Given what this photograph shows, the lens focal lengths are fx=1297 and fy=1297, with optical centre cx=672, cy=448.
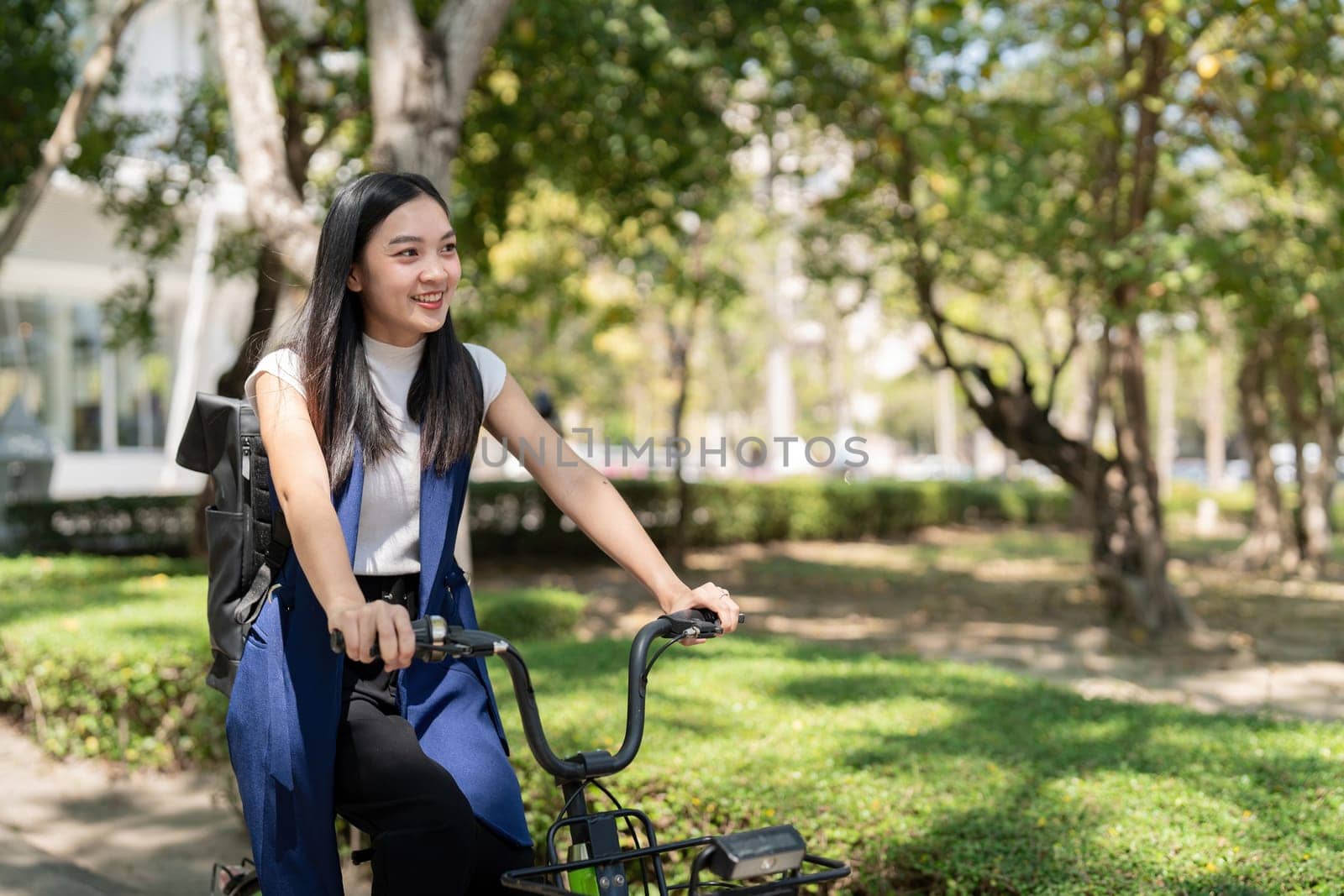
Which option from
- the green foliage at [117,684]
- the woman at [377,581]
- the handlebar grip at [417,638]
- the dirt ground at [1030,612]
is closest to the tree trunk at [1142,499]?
the dirt ground at [1030,612]

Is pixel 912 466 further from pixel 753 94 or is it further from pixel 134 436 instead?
pixel 753 94

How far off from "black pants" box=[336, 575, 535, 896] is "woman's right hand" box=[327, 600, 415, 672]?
0.30 meters

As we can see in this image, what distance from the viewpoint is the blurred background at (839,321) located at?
4102mm

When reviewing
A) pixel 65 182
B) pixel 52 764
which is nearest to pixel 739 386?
pixel 65 182

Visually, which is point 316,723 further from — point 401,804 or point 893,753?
point 893,753

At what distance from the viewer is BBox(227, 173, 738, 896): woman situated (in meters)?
2.12

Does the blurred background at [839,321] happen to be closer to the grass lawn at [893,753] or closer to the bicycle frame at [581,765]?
the grass lawn at [893,753]

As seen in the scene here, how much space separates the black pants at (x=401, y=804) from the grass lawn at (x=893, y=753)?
161 centimetres

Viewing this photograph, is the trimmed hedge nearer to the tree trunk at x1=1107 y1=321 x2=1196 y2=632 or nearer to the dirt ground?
the dirt ground

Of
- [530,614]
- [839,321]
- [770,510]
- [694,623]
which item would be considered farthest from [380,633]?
[770,510]

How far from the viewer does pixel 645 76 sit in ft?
31.2

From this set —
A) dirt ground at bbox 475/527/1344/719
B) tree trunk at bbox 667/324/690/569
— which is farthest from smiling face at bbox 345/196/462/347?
tree trunk at bbox 667/324/690/569

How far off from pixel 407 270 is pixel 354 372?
0.67ft

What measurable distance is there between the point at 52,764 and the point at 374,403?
459cm
